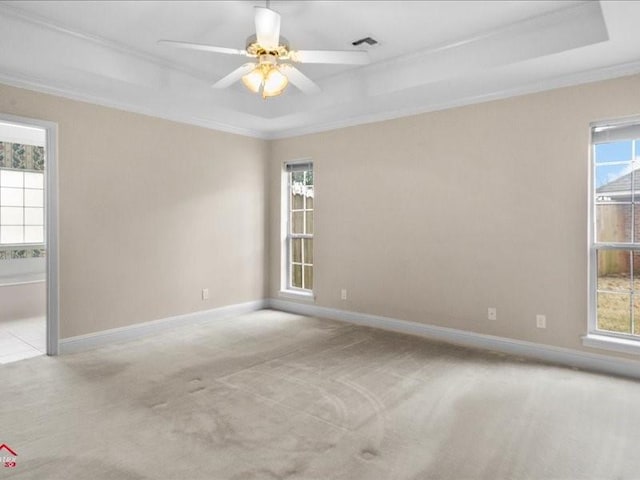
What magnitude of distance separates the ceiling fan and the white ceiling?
45 cm

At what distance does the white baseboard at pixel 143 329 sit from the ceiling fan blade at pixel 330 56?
10.9ft

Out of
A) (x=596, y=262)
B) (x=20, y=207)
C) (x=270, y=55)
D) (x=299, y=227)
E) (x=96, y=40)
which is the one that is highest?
(x=96, y=40)

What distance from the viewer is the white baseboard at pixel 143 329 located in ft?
13.0

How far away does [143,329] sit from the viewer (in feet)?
14.8

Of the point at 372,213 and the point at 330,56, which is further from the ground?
the point at 330,56

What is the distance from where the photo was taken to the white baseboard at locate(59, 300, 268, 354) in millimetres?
3968

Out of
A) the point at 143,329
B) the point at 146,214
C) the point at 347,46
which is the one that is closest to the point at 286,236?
the point at 146,214

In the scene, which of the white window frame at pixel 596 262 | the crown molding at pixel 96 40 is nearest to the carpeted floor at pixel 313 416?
the white window frame at pixel 596 262

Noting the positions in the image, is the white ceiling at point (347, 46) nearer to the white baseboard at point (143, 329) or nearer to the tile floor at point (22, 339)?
the white baseboard at point (143, 329)

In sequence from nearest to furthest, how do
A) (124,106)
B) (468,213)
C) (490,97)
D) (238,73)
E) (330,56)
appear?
(330,56) → (238,73) → (490,97) → (468,213) → (124,106)

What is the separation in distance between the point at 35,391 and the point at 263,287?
128 inches

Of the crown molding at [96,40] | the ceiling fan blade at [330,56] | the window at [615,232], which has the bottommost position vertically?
the window at [615,232]

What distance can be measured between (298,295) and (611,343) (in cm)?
356

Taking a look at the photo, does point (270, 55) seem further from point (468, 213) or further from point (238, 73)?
point (468, 213)
